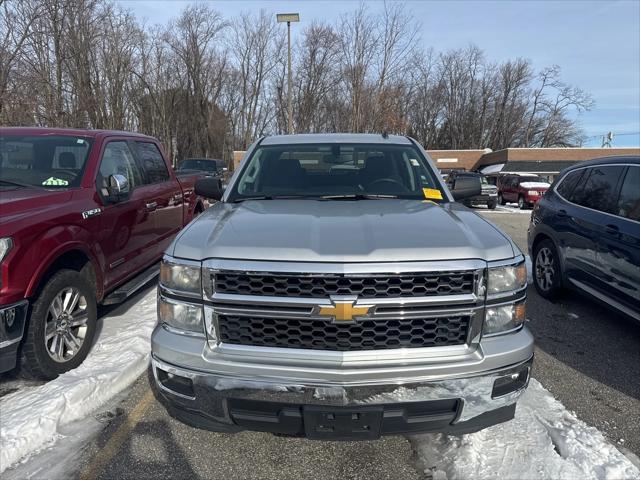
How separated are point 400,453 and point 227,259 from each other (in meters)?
1.58

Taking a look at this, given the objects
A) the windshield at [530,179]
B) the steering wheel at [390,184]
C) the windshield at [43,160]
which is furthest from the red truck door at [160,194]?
the windshield at [530,179]

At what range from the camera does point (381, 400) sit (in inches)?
80.5

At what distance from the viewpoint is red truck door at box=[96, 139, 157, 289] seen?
4180mm

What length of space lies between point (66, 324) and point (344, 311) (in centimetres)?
257

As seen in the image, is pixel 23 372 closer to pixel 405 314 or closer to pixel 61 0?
pixel 405 314

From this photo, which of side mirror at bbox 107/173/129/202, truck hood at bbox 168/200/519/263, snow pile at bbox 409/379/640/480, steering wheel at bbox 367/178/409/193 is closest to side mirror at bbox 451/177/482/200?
steering wheel at bbox 367/178/409/193

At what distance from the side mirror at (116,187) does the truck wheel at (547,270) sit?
4931mm

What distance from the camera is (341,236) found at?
7.50ft

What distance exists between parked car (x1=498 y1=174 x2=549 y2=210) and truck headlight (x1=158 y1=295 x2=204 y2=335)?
837 inches

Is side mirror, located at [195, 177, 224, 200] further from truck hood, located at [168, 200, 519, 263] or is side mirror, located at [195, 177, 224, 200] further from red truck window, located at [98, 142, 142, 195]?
red truck window, located at [98, 142, 142, 195]

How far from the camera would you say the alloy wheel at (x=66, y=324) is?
3316mm

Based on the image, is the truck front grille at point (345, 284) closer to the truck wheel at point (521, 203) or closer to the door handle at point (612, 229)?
the door handle at point (612, 229)

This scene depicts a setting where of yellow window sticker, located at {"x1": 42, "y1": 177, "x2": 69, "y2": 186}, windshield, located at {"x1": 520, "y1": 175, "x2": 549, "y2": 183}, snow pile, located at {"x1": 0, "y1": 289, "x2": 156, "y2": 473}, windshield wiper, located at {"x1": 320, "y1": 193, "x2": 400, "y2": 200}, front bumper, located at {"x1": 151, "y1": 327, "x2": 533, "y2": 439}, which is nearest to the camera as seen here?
front bumper, located at {"x1": 151, "y1": 327, "x2": 533, "y2": 439}

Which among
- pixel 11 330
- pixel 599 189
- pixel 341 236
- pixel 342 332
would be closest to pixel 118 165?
pixel 11 330
